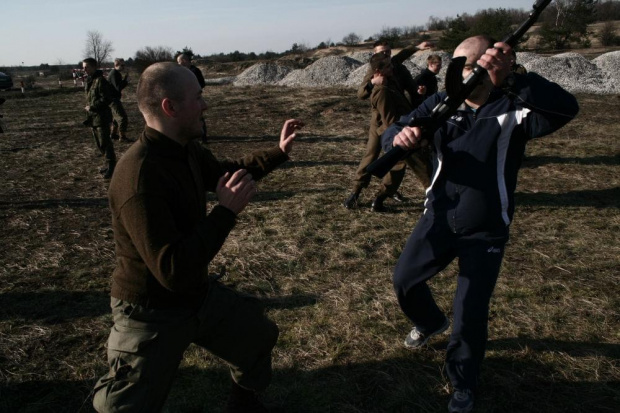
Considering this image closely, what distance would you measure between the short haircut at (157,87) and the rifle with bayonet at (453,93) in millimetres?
1251

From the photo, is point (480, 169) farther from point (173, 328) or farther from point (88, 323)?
point (88, 323)

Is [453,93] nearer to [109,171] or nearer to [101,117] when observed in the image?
[109,171]

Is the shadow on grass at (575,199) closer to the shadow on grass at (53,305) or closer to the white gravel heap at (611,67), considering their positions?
the shadow on grass at (53,305)

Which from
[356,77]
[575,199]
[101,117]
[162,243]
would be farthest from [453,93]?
[356,77]

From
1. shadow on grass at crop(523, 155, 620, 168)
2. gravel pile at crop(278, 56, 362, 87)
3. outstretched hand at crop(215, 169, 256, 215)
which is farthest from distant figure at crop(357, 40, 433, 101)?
gravel pile at crop(278, 56, 362, 87)

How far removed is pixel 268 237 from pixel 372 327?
2.23 metres

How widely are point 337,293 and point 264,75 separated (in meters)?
25.1

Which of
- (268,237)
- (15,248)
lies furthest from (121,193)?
(15,248)

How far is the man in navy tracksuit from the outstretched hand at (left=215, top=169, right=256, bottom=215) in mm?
1064

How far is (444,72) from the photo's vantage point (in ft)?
53.8

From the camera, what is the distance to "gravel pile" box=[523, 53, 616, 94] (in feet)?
54.9

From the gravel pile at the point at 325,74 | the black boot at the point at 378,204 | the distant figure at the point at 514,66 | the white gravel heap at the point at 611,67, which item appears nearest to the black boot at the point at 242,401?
the distant figure at the point at 514,66

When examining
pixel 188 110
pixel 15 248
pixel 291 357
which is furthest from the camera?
pixel 15 248

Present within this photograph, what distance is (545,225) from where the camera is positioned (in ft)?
→ 18.9
